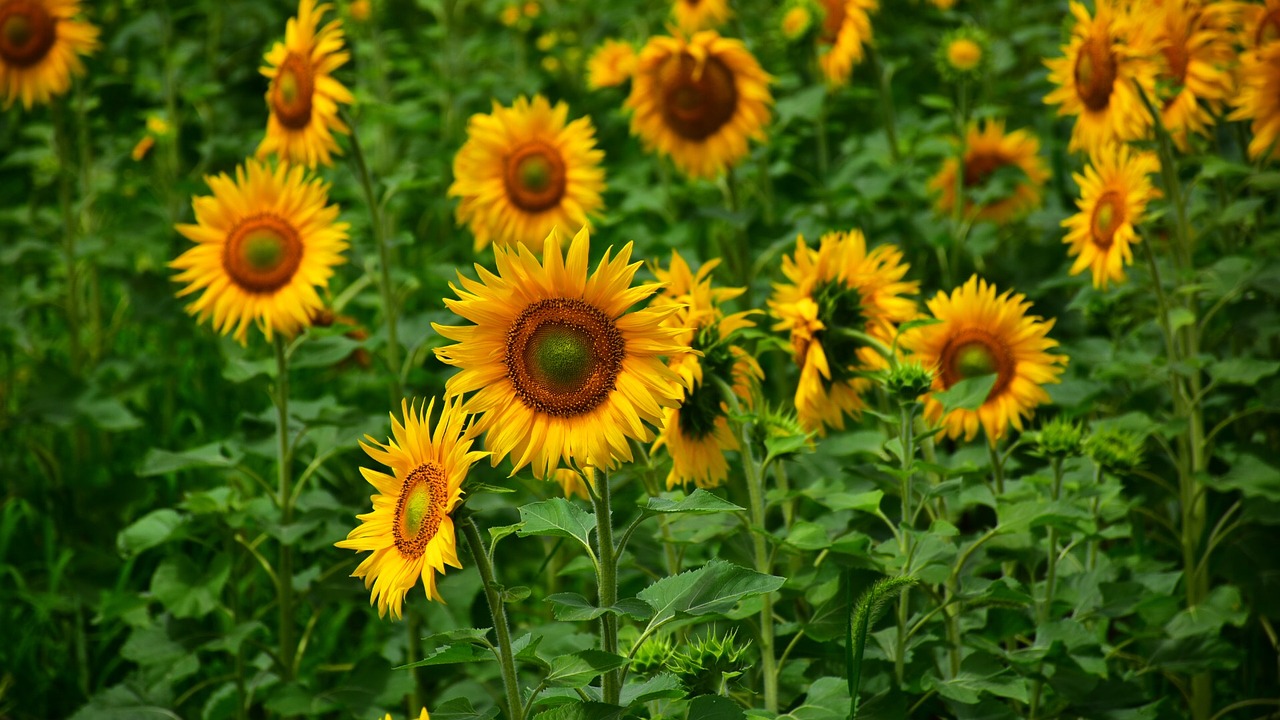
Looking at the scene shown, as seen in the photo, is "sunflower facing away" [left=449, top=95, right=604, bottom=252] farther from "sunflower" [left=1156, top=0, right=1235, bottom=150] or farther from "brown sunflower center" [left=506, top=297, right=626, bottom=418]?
"brown sunflower center" [left=506, top=297, right=626, bottom=418]

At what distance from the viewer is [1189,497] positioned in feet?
8.23

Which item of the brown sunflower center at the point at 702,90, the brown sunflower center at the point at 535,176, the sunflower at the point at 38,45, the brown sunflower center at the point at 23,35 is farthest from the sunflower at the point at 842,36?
the brown sunflower center at the point at 23,35

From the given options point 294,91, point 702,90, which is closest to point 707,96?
point 702,90

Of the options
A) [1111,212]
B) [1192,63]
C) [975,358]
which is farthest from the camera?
[1192,63]

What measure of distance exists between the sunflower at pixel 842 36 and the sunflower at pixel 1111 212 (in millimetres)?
1198

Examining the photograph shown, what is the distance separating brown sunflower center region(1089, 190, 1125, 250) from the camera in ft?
7.94

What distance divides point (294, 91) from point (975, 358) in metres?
1.66

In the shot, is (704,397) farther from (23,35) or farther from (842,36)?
(23,35)

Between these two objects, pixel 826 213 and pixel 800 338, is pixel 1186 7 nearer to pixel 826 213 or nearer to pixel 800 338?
pixel 826 213

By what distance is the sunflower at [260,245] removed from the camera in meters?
2.56

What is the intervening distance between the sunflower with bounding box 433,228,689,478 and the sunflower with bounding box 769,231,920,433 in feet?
1.97

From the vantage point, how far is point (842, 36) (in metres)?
3.64

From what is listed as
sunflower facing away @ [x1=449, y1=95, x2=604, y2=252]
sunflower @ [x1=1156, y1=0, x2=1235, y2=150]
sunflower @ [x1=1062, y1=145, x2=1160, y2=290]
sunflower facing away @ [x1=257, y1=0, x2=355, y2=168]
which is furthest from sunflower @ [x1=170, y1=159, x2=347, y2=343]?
sunflower @ [x1=1156, y1=0, x2=1235, y2=150]

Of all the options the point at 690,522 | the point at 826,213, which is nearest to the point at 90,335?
the point at 826,213
